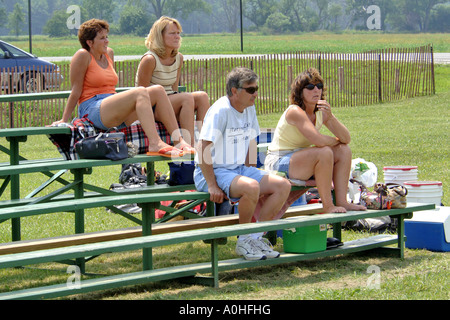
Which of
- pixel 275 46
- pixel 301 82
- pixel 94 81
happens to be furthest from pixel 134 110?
pixel 275 46

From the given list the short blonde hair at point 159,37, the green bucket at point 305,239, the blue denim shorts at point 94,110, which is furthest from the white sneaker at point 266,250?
the short blonde hair at point 159,37

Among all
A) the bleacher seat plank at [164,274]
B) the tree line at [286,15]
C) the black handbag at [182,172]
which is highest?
the tree line at [286,15]

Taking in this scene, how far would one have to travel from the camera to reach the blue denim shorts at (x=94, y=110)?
6.88 m

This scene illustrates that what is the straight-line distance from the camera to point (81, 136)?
6.60 meters

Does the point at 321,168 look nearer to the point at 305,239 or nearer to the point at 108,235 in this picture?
the point at 305,239

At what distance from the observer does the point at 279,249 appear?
6832mm

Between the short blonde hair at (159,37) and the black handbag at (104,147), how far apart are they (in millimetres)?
1392

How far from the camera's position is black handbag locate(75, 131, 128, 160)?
6148 mm

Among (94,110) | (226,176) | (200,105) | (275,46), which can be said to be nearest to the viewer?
(226,176)

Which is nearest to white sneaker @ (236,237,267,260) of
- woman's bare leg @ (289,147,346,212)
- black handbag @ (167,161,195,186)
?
woman's bare leg @ (289,147,346,212)

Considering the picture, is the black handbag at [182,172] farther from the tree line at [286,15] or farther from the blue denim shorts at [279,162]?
the tree line at [286,15]

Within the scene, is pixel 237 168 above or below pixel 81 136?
below

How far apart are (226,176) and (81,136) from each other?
1393 millimetres

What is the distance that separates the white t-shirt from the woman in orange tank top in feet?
1.90
